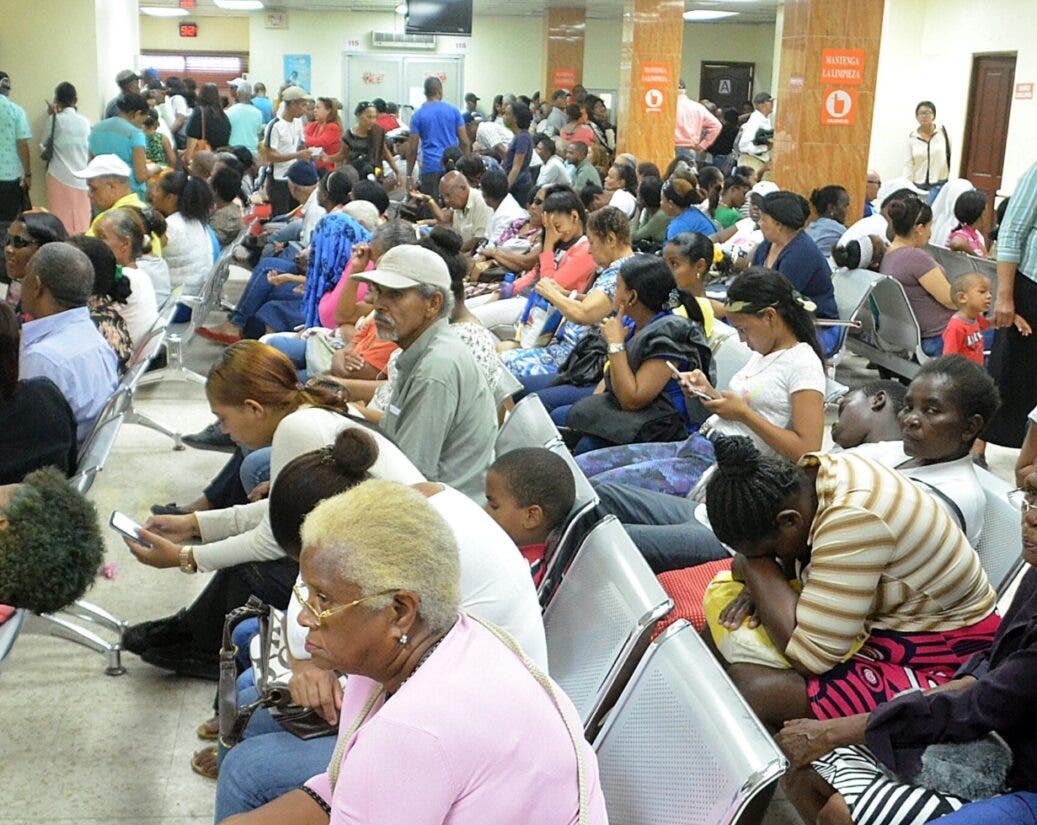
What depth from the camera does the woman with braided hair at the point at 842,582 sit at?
241 centimetres

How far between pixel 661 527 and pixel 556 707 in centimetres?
170

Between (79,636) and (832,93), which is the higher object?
(832,93)

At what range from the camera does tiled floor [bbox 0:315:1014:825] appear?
9.91 ft

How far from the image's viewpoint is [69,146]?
10641mm

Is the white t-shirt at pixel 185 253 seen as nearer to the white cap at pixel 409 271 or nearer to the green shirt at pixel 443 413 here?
the white cap at pixel 409 271

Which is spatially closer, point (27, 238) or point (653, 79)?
point (27, 238)

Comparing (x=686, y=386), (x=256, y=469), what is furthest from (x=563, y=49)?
(x=256, y=469)

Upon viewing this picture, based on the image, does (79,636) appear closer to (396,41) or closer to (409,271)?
(409,271)

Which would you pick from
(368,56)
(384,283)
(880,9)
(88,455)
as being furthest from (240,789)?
(368,56)

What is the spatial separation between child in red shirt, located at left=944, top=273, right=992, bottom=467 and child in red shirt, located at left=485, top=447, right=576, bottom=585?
10.8 feet

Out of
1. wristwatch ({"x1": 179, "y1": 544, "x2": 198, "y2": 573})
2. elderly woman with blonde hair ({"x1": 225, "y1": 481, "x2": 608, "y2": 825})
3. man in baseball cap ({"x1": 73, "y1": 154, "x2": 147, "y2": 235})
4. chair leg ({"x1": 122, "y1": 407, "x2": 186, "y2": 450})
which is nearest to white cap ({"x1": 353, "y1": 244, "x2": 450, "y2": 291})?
wristwatch ({"x1": 179, "y1": 544, "x2": 198, "y2": 573})

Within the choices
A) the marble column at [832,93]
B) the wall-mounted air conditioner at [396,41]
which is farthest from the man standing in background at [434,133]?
the wall-mounted air conditioner at [396,41]

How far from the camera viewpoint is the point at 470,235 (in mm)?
8922

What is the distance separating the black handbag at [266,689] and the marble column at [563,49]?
65.8ft
